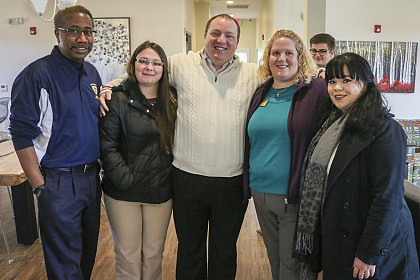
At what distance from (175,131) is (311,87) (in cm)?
74

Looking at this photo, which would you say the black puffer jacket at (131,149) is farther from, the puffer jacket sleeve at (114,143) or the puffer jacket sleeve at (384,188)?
the puffer jacket sleeve at (384,188)

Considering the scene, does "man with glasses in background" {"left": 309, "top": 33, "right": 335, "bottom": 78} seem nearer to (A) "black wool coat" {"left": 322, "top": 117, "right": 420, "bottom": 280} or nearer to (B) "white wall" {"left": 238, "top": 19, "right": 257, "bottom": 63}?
(A) "black wool coat" {"left": 322, "top": 117, "right": 420, "bottom": 280}

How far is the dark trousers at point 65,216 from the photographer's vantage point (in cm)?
167

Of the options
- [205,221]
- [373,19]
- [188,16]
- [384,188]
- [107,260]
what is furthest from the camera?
[188,16]

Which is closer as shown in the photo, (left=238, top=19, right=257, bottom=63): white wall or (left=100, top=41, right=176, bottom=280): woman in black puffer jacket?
(left=100, top=41, right=176, bottom=280): woman in black puffer jacket

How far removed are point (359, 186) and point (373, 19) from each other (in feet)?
15.4

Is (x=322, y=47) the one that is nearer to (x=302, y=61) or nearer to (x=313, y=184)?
(x=302, y=61)

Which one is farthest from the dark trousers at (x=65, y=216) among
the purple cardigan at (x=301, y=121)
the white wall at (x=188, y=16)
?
the white wall at (x=188, y=16)

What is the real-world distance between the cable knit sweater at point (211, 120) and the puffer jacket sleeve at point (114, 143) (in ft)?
0.95

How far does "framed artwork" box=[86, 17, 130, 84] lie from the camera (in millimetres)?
5289

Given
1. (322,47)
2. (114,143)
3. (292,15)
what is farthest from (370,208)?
(292,15)

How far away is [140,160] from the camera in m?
1.85

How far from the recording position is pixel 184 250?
80.4 inches

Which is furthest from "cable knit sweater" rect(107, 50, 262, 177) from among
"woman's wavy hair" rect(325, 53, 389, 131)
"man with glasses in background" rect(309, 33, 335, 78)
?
"man with glasses in background" rect(309, 33, 335, 78)
